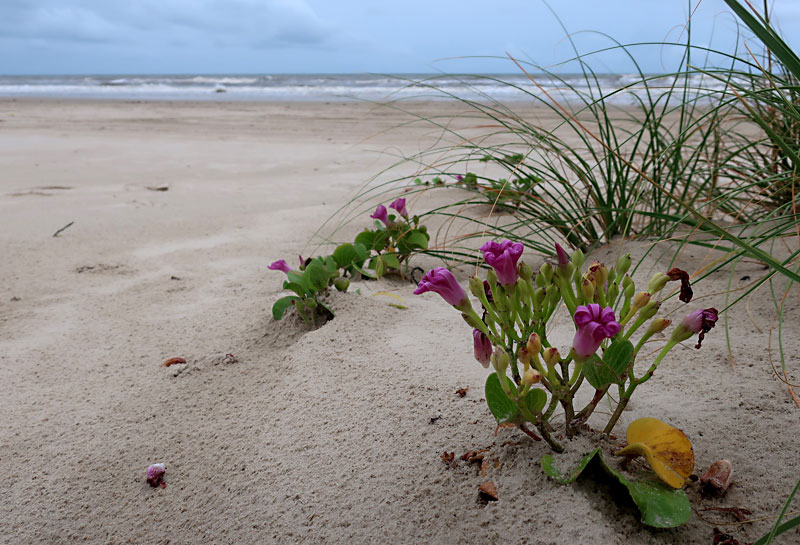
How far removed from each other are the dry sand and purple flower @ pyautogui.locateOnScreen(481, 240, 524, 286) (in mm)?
260

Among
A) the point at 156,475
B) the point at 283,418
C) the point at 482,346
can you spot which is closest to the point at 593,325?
the point at 482,346

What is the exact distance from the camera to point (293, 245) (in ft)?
8.20

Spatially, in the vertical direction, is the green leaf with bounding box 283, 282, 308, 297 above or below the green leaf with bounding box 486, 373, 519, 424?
below

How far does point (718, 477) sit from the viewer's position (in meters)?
0.88

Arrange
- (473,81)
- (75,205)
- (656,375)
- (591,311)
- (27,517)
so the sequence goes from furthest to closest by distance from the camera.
Answer: (473,81), (75,205), (656,375), (27,517), (591,311)

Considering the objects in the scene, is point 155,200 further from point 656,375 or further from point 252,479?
point 656,375

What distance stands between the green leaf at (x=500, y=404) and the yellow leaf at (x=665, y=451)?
0.16m

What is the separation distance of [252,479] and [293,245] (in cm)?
154

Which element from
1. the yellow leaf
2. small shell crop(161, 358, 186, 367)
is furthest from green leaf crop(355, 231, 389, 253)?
the yellow leaf

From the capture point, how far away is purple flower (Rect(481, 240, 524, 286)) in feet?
2.70

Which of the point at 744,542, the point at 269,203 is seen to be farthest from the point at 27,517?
the point at 269,203

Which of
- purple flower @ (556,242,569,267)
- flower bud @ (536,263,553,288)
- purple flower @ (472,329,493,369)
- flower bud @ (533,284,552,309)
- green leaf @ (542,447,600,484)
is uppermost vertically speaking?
purple flower @ (556,242,569,267)

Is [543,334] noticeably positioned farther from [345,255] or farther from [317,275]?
[345,255]

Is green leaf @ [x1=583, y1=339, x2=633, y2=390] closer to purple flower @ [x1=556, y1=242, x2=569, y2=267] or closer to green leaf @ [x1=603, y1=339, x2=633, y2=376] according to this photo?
green leaf @ [x1=603, y1=339, x2=633, y2=376]
